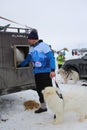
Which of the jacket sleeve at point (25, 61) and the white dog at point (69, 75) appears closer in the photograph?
the jacket sleeve at point (25, 61)

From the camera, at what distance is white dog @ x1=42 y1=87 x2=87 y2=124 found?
6.26 metres

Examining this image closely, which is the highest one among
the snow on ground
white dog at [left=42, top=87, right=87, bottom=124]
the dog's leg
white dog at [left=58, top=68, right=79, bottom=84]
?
white dog at [left=42, top=87, right=87, bottom=124]

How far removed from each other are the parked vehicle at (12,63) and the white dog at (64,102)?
4.83 feet

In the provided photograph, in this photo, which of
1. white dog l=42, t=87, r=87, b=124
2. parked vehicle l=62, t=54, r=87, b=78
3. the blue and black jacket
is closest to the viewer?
white dog l=42, t=87, r=87, b=124

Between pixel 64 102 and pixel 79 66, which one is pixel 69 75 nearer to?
pixel 79 66

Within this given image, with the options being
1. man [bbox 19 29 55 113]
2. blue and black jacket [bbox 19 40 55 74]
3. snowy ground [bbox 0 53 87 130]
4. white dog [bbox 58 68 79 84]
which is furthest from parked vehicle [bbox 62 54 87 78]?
blue and black jacket [bbox 19 40 55 74]

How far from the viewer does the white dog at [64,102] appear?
6.26 meters

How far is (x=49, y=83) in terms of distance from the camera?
714 cm

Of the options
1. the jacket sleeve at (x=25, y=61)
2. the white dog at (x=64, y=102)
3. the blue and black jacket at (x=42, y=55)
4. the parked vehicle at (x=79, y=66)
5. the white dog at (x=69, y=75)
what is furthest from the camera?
the parked vehicle at (x=79, y=66)

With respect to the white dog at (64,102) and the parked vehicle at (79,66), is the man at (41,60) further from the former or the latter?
the parked vehicle at (79,66)

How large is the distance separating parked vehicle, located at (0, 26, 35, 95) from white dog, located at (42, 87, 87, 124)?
1.47 m

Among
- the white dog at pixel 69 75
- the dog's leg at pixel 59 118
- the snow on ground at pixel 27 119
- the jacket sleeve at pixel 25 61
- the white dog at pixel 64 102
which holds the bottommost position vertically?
the white dog at pixel 69 75

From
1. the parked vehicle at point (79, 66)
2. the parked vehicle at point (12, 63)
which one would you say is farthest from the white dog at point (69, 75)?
the parked vehicle at point (12, 63)

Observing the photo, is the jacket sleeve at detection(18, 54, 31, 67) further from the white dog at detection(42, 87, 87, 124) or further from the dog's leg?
the dog's leg
